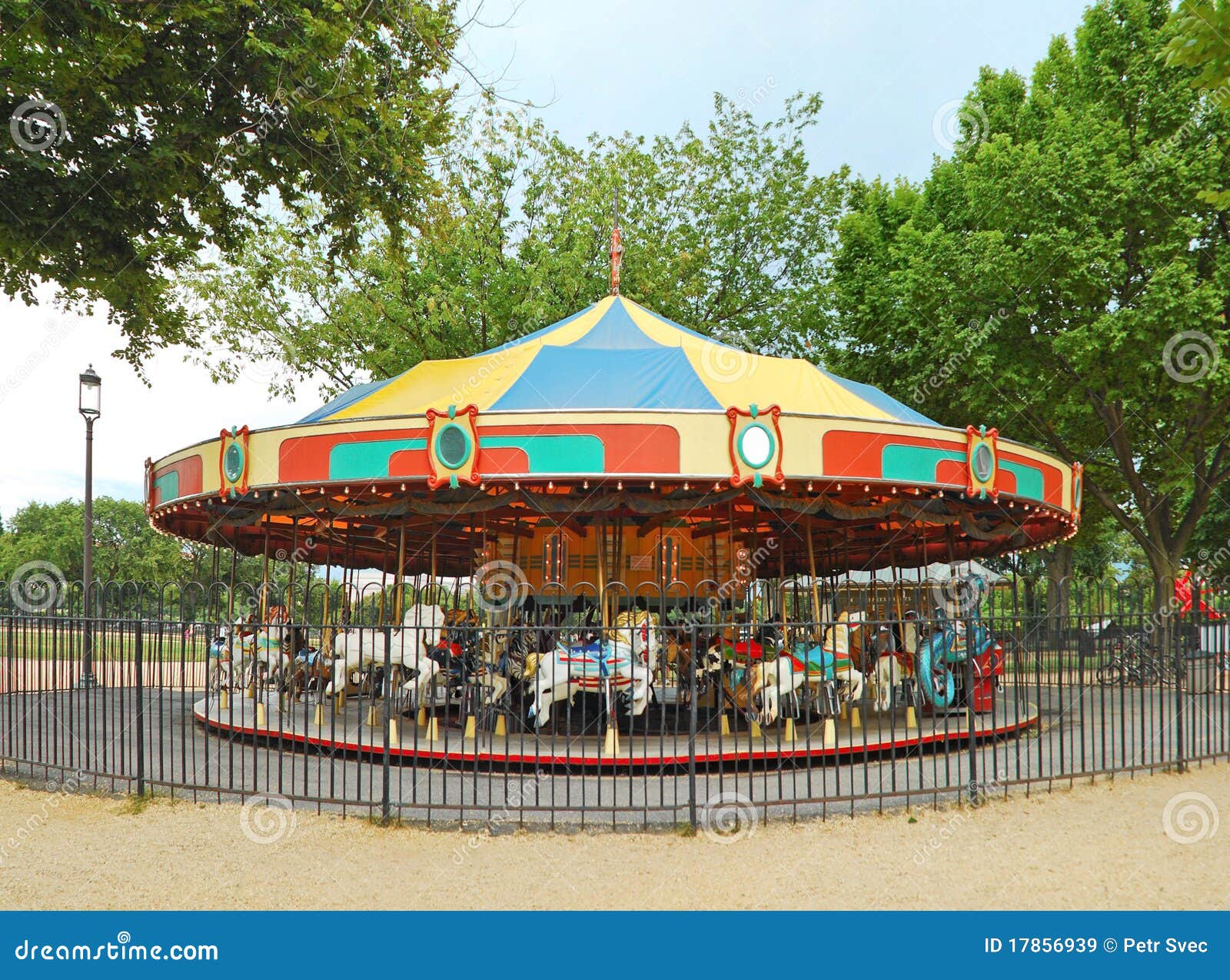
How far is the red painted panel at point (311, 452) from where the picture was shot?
10195 mm

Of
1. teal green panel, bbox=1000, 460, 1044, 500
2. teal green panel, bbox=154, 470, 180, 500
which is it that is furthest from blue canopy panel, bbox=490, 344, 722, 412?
teal green panel, bbox=154, 470, 180, 500

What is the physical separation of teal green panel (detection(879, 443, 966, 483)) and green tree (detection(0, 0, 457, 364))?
5842mm

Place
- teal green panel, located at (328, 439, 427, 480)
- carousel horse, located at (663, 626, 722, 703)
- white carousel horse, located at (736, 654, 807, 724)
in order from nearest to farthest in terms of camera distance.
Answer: white carousel horse, located at (736, 654, 807, 724) < teal green panel, located at (328, 439, 427, 480) < carousel horse, located at (663, 626, 722, 703)

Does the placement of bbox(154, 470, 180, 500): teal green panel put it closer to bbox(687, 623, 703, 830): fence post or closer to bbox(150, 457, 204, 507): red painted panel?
bbox(150, 457, 204, 507): red painted panel

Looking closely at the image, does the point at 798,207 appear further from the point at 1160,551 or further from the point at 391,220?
the point at 391,220

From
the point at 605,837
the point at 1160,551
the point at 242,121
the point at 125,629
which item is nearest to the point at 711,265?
the point at 1160,551

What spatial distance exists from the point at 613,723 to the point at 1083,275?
1275cm

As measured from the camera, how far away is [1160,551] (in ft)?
64.4

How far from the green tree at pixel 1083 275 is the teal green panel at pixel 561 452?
10965 mm

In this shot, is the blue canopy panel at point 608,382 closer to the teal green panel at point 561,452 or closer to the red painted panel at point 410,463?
the teal green panel at point 561,452

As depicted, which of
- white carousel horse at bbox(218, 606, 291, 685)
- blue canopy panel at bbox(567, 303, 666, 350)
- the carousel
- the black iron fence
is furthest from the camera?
blue canopy panel at bbox(567, 303, 666, 350)

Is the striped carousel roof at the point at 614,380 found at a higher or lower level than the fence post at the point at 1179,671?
higher

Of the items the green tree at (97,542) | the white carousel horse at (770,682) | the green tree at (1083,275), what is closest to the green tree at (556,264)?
the green tree at (1083,275)

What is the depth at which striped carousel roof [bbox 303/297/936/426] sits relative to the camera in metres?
11.2
